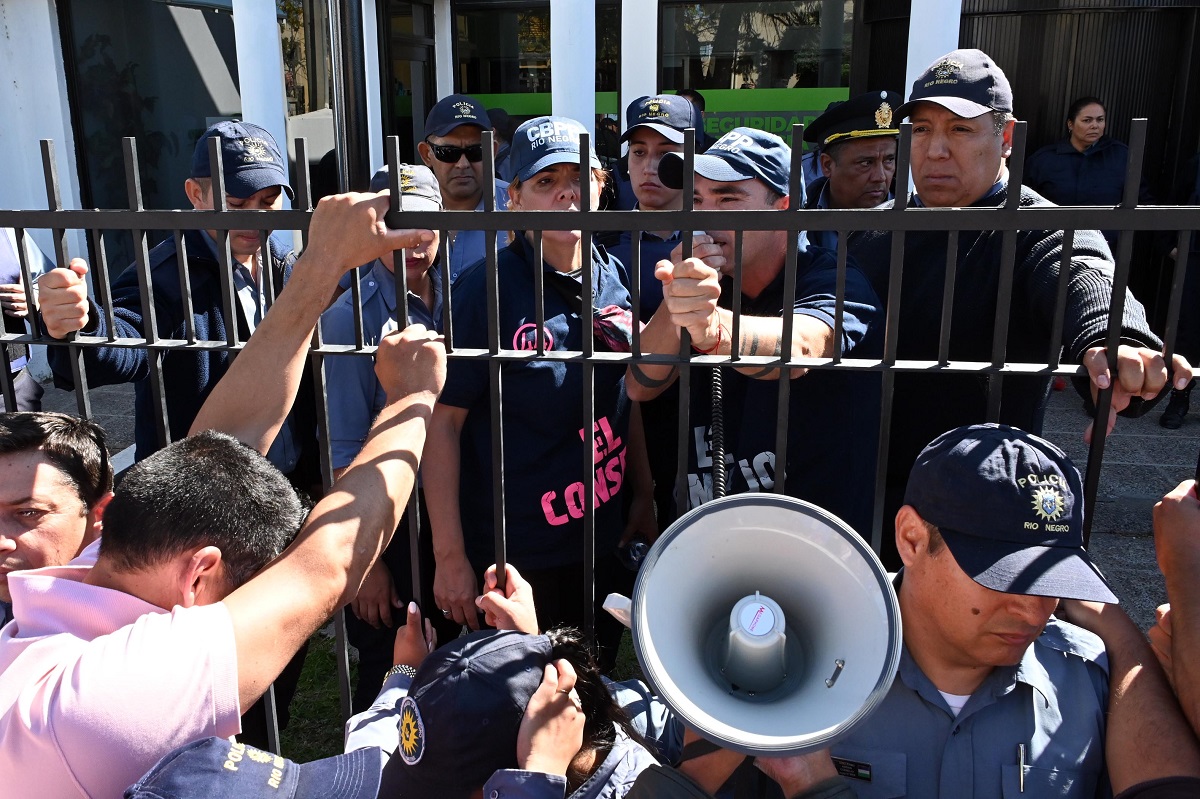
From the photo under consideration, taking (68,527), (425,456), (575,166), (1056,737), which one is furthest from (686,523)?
(575,166)

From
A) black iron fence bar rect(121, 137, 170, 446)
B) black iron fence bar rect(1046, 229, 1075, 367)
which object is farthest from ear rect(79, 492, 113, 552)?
black iron fence bar rect(1046, 229, 1075, 367)

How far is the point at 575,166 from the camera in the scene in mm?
2941

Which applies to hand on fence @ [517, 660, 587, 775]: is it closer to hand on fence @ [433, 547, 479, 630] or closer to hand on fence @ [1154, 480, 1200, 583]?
hand on fence @ [433, 547, 479, 630]

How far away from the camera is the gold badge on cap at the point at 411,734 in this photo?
1.61m

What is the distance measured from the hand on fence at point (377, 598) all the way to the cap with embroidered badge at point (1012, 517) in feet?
5.17

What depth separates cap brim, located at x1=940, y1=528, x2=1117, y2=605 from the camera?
1.52 metres

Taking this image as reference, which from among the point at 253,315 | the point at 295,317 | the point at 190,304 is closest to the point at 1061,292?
the point at 295,317

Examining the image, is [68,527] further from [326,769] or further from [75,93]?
[75,93]

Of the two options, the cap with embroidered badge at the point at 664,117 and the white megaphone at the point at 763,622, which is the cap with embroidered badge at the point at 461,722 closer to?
the white megaphone at the point at 763,622

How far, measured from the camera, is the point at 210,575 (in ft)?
4.77

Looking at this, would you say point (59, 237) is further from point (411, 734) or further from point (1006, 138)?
point (1006, 138)

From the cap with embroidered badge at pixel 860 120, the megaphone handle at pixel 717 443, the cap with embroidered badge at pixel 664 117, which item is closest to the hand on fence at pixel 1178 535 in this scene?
the megaphone handle at pixel 717 443

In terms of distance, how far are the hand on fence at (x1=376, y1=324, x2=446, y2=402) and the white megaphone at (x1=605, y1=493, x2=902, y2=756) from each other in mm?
593

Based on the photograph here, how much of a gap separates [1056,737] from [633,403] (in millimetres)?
1391
